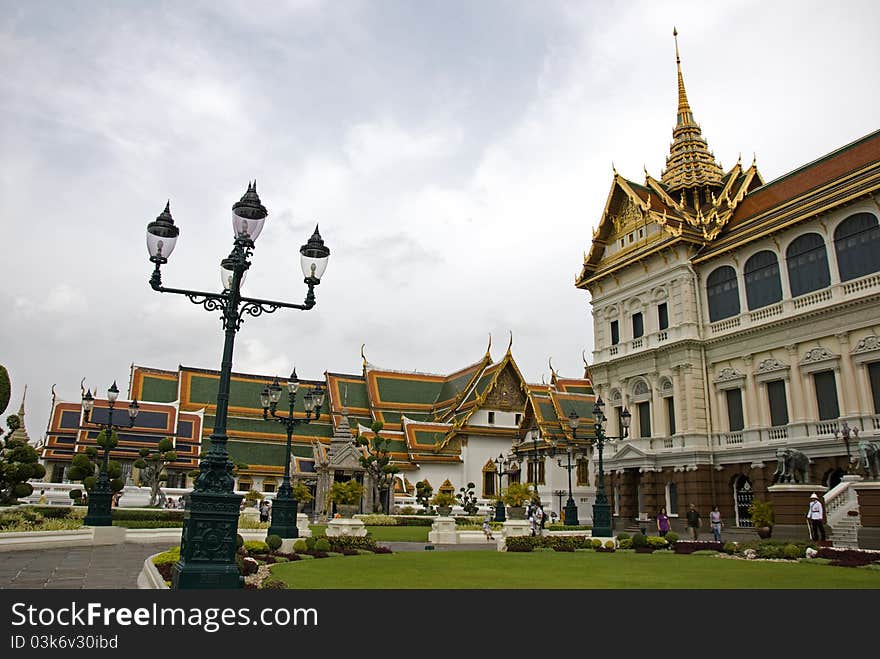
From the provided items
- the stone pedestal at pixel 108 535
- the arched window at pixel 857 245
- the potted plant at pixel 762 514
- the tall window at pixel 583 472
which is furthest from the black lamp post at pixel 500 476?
the arched window at pixel 857 245

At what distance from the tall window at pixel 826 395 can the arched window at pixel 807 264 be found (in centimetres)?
355

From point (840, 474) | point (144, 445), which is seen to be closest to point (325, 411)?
point (144, 445)

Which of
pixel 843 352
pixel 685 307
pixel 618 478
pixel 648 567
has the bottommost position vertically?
pixel 648 567

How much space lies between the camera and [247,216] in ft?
31.1

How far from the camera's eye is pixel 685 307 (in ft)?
104

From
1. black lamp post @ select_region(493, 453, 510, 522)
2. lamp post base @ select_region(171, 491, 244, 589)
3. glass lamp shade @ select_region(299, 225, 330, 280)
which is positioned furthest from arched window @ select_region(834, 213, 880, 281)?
lamp post base @ select_region(171, 491, 244, 589)

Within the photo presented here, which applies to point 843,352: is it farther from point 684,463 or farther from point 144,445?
point 144,445

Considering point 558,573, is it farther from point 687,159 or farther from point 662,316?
point 687,159

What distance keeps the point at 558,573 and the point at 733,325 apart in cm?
2139

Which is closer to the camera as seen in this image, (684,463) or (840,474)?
(840,474)

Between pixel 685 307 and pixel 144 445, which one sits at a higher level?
pixel 685 307

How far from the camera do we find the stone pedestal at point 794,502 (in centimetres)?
2077

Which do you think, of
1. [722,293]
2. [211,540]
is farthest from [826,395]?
[211,540]

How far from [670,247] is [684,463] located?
10.6m
